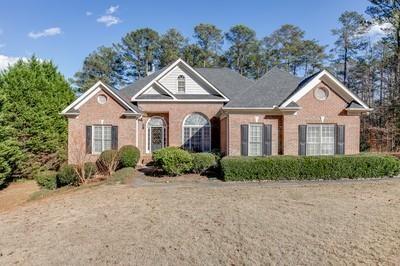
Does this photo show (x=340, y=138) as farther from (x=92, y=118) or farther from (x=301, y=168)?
(x=92, y=118)

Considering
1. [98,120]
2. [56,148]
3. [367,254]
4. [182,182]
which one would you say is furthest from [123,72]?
[367,254]

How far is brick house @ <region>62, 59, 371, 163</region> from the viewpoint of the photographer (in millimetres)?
18375

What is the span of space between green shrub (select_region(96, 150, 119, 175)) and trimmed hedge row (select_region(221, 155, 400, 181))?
6756 mm

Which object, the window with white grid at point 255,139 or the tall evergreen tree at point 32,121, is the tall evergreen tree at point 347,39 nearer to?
the window with white grid at point 255,139

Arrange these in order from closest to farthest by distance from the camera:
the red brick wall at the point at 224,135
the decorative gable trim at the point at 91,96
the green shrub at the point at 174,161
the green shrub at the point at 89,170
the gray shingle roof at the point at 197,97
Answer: the green shrub at the point at 174,161 < the green shrub at the point at 89,170 < the red brick wall at the point at 224,135 < the decorative gable trim at the point at 91,96 < the gray shingle roof at the point at 197,97

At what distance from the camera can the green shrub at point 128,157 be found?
60.2 feet

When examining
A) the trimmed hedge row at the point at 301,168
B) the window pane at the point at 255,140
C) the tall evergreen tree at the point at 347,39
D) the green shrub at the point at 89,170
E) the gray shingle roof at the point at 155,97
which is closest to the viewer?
the trimmed hedge row at the point at 301,168

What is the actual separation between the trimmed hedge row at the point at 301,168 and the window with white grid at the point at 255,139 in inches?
142

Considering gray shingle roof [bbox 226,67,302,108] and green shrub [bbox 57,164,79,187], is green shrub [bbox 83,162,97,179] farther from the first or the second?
Result: gray shingle roof [bbox 226,67,302,108]

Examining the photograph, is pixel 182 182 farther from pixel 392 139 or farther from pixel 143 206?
pixel 392 139

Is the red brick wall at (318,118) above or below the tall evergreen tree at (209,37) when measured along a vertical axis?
below

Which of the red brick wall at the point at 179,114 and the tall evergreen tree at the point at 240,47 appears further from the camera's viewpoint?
the tall evergreen tree at the point at 240,47

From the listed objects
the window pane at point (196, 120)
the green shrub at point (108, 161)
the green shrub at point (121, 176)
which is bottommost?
the green shrub at point (121, 176)

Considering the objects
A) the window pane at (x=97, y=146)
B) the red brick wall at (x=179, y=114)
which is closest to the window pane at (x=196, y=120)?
the red brick wall at (x=179, y=114)
